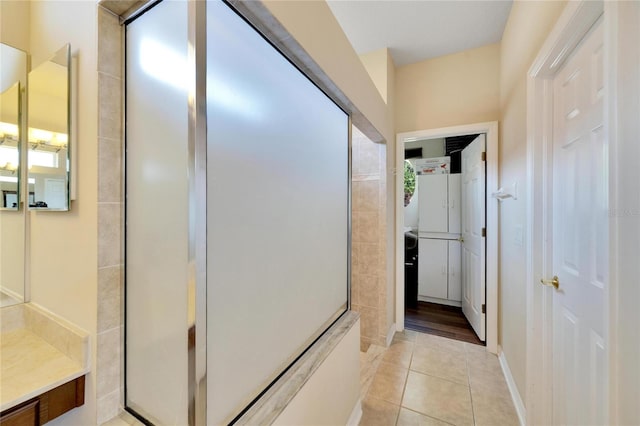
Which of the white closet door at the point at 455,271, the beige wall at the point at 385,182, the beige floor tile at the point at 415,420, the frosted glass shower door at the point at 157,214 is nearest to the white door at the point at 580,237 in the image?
the beige floor tile at the point at 415,420

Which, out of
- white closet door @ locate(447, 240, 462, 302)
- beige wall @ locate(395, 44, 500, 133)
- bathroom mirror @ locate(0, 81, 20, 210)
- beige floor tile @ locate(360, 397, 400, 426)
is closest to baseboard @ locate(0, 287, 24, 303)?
bathroom mirror @ locate(0, 81, 20, 210)

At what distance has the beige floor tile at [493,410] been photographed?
1606mm

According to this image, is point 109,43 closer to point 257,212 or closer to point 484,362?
point 257,212

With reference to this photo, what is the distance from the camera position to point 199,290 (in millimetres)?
652

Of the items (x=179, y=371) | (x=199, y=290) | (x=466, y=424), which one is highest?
(x=199, y=290)

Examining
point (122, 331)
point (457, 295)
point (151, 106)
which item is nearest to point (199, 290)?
point (122, 331)

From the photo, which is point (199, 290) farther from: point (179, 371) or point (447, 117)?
point (447, 117)

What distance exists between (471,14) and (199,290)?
8.90 feet

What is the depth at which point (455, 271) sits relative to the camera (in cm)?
338

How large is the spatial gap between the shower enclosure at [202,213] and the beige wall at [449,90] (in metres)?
2.14

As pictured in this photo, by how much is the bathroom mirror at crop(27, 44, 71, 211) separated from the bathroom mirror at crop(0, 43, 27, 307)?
0.29 ft

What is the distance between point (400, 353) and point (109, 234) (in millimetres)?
2465

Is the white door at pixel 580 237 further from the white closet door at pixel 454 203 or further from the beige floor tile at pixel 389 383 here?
the white closet door at pixel 454 203

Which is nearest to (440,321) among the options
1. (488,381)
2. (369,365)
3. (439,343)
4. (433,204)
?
(439,343)
